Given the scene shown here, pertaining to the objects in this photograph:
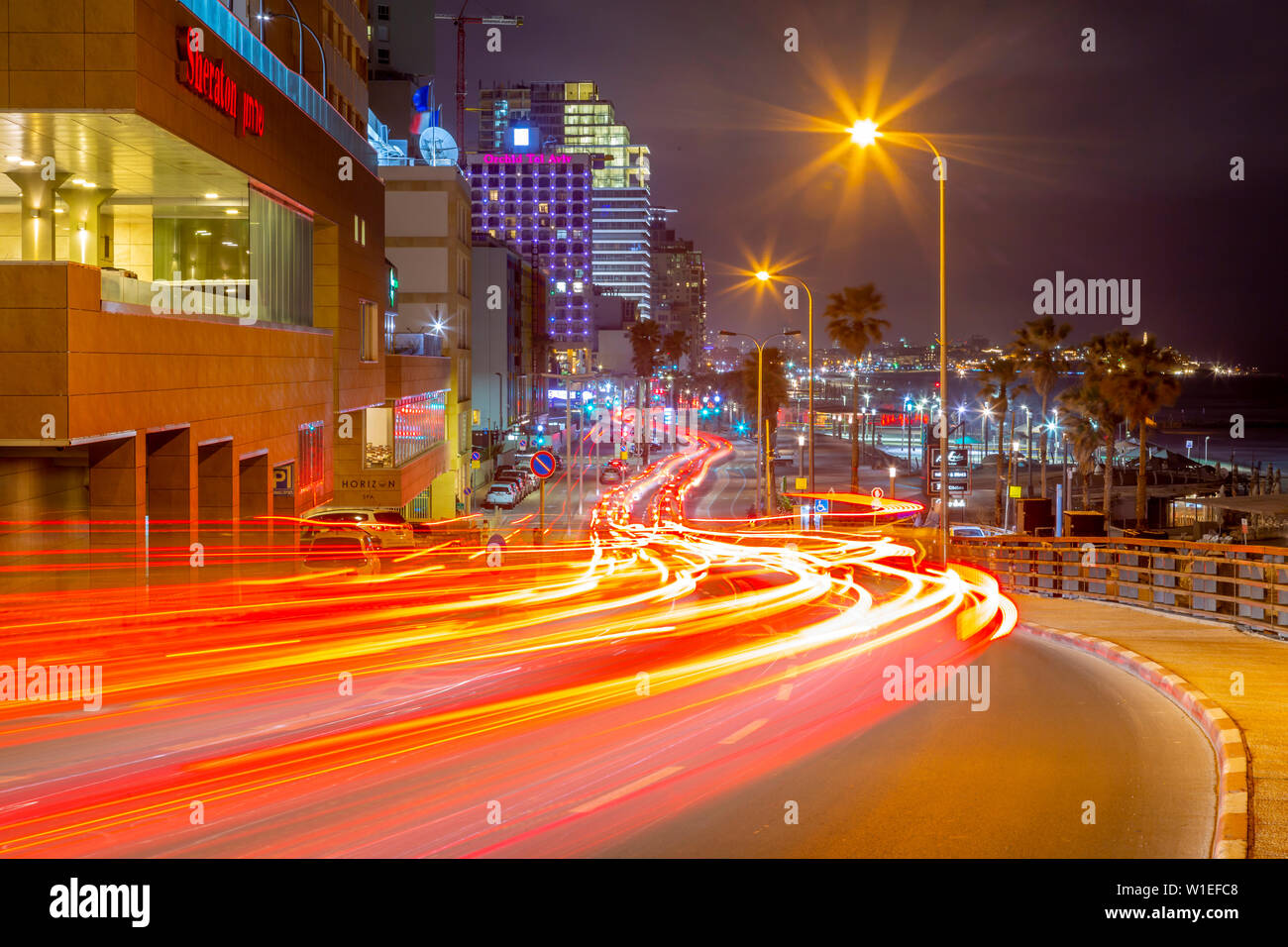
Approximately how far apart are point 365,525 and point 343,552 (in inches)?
135

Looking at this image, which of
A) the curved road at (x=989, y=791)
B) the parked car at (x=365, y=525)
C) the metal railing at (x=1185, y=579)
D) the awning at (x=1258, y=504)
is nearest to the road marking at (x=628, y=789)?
the curved road at (x=989, y=791)

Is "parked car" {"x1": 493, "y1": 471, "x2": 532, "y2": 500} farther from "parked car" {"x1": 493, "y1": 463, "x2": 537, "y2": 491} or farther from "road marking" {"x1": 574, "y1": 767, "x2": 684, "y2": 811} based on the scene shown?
"road marking" {"x1": 574, "y1": 767, "x2": 684, "y2": 811}

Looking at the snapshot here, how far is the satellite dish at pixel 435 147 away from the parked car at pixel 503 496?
19.3 m

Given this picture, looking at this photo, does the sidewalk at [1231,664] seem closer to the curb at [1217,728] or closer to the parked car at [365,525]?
the curb at [1217,728]

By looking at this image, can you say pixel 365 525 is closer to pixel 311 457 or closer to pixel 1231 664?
pixel 311 457

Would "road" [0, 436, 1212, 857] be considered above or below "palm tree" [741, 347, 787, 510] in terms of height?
below

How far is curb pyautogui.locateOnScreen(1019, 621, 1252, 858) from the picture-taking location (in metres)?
7.47

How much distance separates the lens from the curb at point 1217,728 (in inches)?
294

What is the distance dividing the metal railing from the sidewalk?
421mm

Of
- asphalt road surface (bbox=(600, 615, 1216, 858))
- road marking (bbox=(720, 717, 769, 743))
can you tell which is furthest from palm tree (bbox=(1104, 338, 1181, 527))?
road marking (bbox=(720, 717, 769, 743))

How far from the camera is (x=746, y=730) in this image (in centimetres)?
1115
